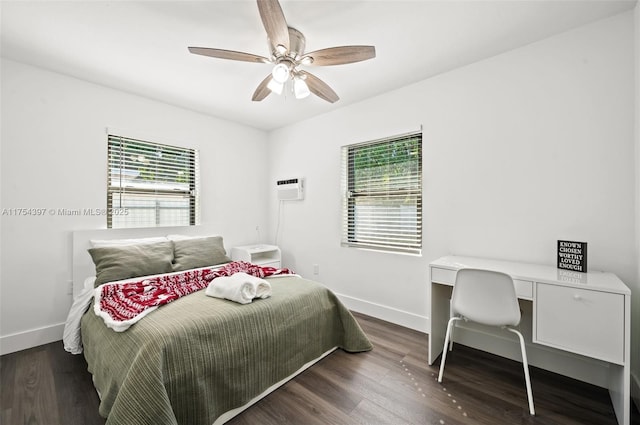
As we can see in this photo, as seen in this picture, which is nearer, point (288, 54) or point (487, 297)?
point (487, 297)

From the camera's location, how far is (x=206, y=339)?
5.08 feet

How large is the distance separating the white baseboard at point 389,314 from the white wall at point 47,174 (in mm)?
2884

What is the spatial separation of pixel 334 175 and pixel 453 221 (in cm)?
151

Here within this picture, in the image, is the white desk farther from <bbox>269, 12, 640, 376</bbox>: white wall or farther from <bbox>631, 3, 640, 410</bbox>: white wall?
<bbox>269, 12, 640, 376</bbox>: white wall

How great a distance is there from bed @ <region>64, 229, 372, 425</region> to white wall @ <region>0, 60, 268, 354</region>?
89 centimetres

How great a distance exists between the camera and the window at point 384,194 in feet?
9.33

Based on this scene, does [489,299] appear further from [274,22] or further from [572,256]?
[274,22]

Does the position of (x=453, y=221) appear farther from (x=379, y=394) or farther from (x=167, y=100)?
(x=167, y=100)

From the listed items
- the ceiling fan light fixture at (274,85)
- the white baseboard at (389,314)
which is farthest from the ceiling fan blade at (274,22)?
the white baseboard at (389,314)

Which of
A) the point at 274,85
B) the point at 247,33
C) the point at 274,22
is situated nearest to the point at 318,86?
the point at 274,85

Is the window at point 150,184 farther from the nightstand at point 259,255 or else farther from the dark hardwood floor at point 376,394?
the dark hardwood floor at point 376,394

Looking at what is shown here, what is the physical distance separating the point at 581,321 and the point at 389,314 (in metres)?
1.66

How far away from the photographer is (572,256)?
188cm

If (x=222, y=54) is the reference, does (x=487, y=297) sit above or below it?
below
